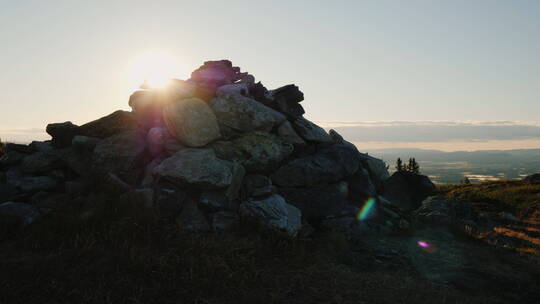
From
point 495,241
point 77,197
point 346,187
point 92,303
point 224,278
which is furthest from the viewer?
point 346,187

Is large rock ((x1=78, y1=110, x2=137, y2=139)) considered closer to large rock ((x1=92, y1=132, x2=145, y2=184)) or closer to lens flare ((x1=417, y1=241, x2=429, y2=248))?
large rock ((x1=92, y1=132, x2=145, y2=184))

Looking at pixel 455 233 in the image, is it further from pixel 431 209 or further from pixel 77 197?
pixel 77 197

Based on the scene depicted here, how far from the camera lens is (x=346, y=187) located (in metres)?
15.5

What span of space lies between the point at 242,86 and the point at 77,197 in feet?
26.9

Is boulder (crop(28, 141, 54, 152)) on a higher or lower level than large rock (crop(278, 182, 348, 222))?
higher

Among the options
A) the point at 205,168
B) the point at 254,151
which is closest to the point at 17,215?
the point at 205,168

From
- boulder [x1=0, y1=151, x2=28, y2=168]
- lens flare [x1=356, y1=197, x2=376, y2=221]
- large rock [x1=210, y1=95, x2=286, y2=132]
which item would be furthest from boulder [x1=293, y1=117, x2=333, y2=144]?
boulder [x1=0, y1=151, x2=28, y2=168]

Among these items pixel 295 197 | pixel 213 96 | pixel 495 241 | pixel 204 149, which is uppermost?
pixel 213 96

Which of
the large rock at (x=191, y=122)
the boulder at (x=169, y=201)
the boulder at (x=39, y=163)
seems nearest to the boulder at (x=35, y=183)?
the boulder at (x=39, y=163)

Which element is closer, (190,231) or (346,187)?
(190,231)

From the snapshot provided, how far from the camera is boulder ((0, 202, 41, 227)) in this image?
33.9ft

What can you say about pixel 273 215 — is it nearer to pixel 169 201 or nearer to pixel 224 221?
pixel 224 221

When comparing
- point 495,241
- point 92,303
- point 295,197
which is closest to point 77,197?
point 92,303

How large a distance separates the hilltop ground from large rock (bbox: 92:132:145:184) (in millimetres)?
2535
